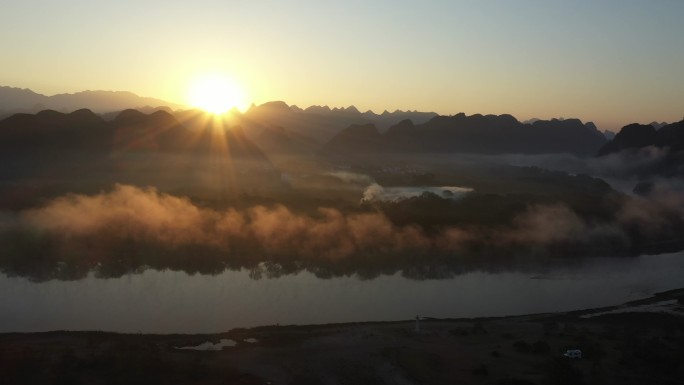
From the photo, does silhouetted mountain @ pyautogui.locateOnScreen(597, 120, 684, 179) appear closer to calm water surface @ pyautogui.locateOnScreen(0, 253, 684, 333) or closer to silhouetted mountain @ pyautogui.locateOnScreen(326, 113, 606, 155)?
→ silhouetted mountain @ pyautogui.locateOnScreen(326, 113, 606, 155)

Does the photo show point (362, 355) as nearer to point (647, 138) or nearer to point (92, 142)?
point (92, 142)

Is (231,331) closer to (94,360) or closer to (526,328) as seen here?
(94,360)

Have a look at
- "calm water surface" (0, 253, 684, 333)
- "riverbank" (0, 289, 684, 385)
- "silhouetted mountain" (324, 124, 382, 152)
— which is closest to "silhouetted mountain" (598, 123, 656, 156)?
"silhouetted mountain" (324, 124, 382, 152)

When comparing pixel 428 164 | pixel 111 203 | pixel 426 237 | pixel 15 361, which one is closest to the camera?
pixel 15 361

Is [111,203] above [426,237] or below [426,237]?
above

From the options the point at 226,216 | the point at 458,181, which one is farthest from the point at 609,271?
the point at 458,181

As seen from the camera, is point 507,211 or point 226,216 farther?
point 507,211

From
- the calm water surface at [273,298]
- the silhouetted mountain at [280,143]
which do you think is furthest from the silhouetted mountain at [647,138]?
the calm water surface at [273,298]

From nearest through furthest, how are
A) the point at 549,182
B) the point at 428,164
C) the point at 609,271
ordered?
the point at 609,271, the point at 549,182, the point at 428,164
